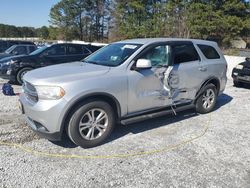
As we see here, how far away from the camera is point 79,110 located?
3611 millimetres

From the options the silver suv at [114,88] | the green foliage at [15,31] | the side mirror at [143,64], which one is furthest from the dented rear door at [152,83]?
the green foliage at [15,31]

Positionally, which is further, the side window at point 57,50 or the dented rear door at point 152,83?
the side window at point 57,50

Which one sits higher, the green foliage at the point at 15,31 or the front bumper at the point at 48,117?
the green foliage at the point at 15,31

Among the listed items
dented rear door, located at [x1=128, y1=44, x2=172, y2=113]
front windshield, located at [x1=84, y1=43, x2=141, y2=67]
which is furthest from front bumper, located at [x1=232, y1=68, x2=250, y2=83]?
front windshield, located at [x1=84, y1=43, x2=141, y2=67]

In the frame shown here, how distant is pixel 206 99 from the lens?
18.7 feet

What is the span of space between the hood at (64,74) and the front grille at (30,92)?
3.1 inches

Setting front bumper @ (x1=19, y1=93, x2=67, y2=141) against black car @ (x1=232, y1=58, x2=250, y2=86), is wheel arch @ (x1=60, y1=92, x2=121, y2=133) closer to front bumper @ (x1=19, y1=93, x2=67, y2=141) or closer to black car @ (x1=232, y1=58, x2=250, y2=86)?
front bumper @ (x1=19, y1=93, x2=67, y2=141)

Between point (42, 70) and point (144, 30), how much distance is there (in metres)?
34.7

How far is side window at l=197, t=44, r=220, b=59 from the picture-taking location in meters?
5.50

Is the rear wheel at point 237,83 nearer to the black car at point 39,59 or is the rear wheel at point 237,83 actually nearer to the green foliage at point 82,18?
the black car at point 39,59

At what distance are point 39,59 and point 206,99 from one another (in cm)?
596

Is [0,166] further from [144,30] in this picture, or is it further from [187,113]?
[144,30]

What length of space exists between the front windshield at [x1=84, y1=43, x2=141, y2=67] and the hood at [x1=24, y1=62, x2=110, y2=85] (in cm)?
28

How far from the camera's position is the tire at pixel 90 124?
3625 mm
